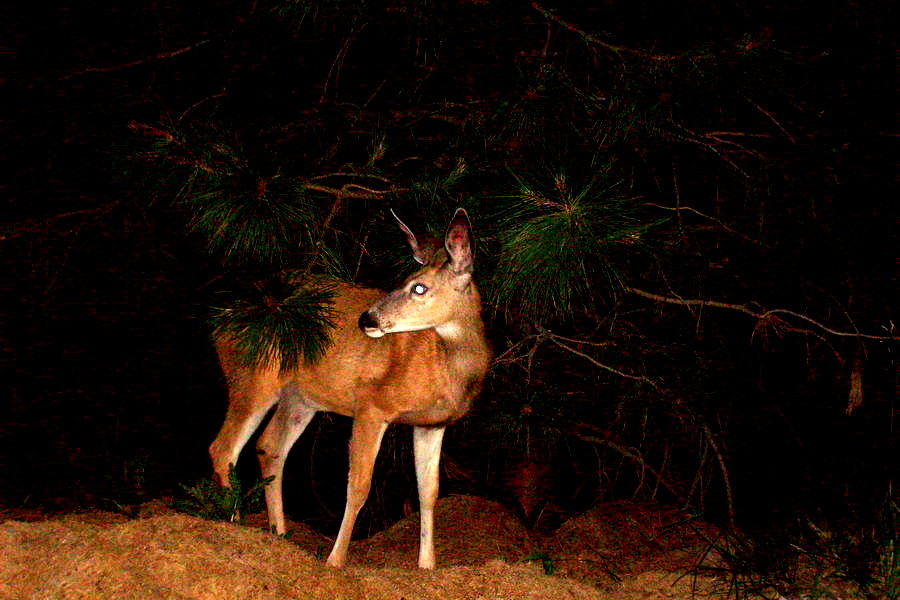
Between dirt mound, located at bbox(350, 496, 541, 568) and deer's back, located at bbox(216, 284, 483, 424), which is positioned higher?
deer's back, located at bbox(216, 284, 483, 424)

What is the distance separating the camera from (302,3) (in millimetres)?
4422

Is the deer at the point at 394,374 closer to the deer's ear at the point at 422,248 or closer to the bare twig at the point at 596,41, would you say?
the deer's ear at the point at 422,248

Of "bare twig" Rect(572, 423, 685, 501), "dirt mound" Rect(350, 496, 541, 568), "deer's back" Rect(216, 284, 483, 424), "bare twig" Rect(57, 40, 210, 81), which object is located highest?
"bare twig" Rect(57, 40, 210, 81)

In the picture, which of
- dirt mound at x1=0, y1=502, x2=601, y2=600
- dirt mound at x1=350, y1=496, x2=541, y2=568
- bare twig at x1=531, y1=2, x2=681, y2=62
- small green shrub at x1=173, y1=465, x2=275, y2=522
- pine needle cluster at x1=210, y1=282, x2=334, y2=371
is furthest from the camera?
dirt mound at x1=350, y1=496, x2=541, y2=568

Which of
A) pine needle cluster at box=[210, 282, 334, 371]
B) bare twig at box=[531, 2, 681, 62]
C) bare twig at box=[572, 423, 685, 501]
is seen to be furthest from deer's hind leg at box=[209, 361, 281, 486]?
bare twig at box=[531, 2, 681, 62]

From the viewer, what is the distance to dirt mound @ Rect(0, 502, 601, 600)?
110 inches

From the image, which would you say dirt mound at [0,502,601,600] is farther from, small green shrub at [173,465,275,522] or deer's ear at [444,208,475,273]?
deer's ear at [444,208,475,273]

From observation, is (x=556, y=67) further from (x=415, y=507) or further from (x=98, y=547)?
(x=415, y=507)

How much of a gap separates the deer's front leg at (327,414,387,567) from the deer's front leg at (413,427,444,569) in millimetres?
349

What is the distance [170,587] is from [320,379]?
241 centimetres

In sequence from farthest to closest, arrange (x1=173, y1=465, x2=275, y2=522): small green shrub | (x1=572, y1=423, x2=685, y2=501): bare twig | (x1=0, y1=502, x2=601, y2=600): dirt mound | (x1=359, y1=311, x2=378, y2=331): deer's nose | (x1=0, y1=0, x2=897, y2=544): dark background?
(x1=572, y1=423, x2=685, y2=501): bare twig → (x1=0, y1=0, x2=897, y2=544): dark background → (x1=359, y1=311, x2=378, y2=331): deer's nose → (x1=173, y1=465, x2=275, y2=522): small green shrub → (x1=0, y1=502, x2=601, y2=600): dirt mound

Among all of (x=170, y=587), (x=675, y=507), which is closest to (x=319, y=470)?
(x=675, y=507)

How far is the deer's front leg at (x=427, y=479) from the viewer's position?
4754 millimetres

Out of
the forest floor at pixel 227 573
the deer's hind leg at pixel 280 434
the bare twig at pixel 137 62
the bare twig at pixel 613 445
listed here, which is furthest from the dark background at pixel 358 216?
the forest floor at pixel 227 573
